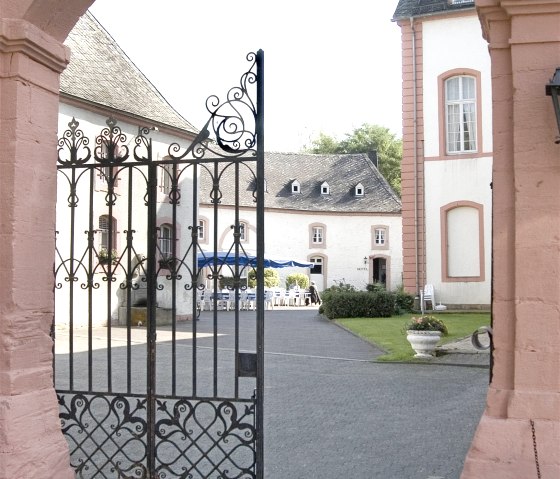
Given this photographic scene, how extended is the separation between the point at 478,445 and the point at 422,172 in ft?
69.6

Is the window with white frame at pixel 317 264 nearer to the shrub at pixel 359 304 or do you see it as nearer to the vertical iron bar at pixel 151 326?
the shrub at pixel 359 304

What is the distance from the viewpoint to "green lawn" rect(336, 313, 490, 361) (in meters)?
15.1

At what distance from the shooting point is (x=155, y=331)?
5648 millimetres

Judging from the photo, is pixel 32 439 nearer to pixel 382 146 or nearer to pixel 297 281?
pixel 297 281

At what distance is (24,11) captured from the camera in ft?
17.0

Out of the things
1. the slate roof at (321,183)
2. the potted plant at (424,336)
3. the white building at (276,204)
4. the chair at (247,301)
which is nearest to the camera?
the potted plant at (424,336)

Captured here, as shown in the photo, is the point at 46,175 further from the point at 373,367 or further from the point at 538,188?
the point at 373,367

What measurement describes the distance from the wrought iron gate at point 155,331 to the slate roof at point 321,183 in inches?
659

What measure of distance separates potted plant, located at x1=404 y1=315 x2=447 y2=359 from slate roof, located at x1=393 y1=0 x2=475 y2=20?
1379 cm

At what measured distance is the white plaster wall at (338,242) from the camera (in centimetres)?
4622

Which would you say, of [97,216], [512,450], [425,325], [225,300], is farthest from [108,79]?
[512,450]

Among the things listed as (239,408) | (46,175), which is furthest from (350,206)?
(46,175)

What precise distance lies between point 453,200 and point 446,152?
5.12ft

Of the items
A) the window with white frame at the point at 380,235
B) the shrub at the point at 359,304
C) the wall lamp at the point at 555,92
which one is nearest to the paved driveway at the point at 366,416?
the wall lamp at the point at 555,92
